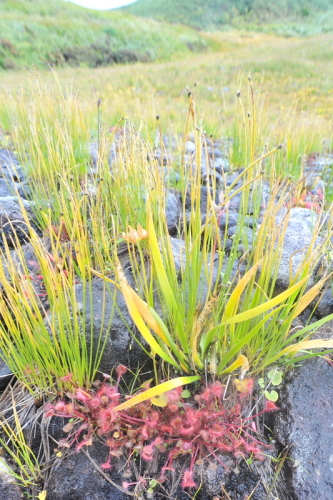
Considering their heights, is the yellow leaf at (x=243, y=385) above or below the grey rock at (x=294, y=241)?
below

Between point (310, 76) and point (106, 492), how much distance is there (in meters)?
13.6

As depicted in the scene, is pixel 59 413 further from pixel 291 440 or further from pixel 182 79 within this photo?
pixel 182 79

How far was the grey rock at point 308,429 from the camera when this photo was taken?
958mm

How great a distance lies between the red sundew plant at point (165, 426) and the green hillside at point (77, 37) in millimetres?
16414

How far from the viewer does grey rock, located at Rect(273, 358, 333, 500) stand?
37.7 inches

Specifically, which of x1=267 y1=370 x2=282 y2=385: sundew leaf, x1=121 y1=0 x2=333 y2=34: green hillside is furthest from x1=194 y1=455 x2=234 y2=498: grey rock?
x1=121 y1=0 x2=333 y2=34: green hillside

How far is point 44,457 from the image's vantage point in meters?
1.09

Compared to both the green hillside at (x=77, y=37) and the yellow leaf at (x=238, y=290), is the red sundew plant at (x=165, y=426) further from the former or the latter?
the green hillside at (x=77, y=37)

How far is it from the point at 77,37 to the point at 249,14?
81.5ft

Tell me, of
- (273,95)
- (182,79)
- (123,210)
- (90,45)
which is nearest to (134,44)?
(90,45)

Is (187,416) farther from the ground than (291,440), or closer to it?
farther from the ground

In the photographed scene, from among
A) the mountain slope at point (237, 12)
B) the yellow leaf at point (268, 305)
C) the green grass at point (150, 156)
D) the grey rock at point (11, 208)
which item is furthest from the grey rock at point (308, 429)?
the mountain slope at point (237, 12)

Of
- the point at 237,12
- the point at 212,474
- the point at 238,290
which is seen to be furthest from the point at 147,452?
the point at 237,12

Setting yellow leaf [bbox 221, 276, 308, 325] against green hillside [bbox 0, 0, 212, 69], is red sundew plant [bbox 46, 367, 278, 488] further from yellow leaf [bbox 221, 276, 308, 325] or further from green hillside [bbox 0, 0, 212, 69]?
green hillside [bbox 0, 0, 212, 69]
